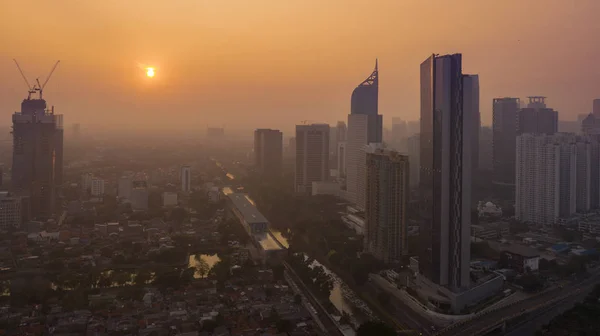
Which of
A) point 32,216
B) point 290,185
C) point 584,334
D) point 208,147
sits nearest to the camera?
point 584,334

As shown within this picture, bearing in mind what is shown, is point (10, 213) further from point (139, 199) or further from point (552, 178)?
point (552, 178)

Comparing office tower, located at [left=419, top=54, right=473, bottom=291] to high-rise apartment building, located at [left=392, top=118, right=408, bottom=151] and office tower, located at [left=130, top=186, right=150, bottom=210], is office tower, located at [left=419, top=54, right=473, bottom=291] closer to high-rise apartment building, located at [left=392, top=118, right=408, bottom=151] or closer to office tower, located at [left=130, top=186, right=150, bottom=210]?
office tower, located at [left=130, top=186, right=150, bottom=210]

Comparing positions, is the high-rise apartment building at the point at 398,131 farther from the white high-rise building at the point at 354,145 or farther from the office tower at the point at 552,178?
the office tower at the point at 552,178

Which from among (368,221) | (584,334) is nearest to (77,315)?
(368,221)

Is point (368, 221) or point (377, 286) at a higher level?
point (368, 221)

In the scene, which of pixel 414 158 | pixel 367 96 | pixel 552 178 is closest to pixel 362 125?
pixel 367 96

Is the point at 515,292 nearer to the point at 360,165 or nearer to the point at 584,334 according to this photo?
the point at 584,334
